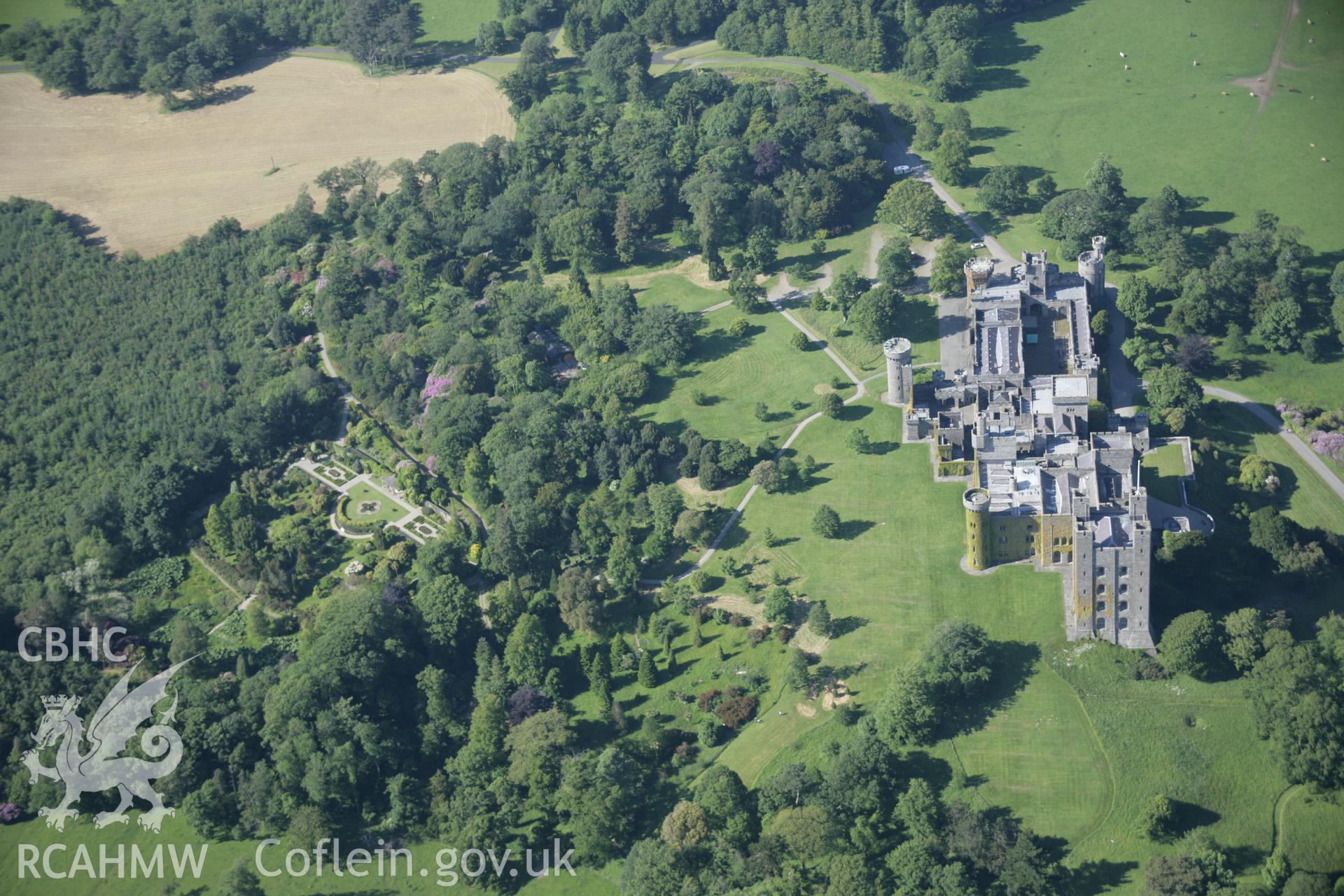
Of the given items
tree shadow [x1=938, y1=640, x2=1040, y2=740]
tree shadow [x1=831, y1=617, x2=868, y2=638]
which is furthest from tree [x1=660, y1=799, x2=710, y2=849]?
tree shadow [x1=831, y1=617, x2=868, y2=638]

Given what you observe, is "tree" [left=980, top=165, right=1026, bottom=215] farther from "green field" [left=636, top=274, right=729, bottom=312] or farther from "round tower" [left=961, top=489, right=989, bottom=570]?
"round tower" [left=961, top=489, right=989, bottom=570]

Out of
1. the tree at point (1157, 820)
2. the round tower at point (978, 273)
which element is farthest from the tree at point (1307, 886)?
the round tower at point (978, 273)

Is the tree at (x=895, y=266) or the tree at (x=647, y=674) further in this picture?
the tree at (x=895, y=266)

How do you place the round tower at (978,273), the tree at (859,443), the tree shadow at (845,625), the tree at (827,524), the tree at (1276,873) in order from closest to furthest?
the tree at (1276,873) < the tree shadow at (845,625) < the tree at (827,524) < the tree at (859,443) < the round tower at (978,273)

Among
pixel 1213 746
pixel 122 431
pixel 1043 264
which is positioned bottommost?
pixel 1213 746

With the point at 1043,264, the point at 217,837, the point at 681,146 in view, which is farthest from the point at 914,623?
the point at 681,146

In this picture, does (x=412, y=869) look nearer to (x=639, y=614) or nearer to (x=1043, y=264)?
(x=639, y=614)

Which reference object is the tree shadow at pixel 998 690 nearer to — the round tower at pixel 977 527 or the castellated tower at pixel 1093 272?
the round tower at pixel 977 527
